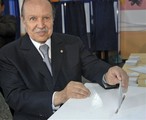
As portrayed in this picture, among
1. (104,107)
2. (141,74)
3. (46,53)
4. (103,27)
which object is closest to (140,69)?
(141,74)

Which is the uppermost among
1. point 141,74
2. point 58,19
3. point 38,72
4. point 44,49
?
point 58,19

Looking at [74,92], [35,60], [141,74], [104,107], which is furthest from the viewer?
[141,74]

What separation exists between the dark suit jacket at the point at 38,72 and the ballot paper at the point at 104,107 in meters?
0.23

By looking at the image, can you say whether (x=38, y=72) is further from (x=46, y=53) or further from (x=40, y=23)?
(x=40, y=23)

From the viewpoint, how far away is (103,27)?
562cm

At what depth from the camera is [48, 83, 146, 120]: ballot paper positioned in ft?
4.08

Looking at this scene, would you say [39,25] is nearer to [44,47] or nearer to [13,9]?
[44,47]

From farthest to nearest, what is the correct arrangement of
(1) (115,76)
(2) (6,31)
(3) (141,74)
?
(2) (6,31)
(3) (141,74)
(1) (115,76)

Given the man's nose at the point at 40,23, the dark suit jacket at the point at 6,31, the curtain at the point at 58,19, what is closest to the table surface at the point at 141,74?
the man's nose at the point at 40,23

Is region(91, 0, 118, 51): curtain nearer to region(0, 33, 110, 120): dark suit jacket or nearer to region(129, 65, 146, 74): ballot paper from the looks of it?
region(129, 65, 146, 74): ballot paper

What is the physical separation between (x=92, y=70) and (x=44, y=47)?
360 millimetres

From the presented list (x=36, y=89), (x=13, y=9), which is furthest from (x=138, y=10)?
(x=36, y=89)

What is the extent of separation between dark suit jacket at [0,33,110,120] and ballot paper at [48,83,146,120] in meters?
0.23

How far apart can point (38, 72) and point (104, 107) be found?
0.56 m
